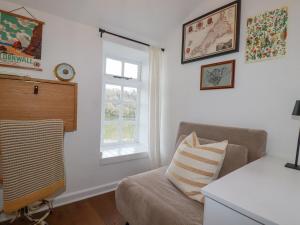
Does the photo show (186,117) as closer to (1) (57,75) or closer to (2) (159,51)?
(2) (159,51)

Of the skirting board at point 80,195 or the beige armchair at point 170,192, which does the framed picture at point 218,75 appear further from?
the skirting board at point 80,195

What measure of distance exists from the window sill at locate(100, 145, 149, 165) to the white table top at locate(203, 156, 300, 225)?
152 centimetres

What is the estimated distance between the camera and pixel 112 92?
8.31 feet

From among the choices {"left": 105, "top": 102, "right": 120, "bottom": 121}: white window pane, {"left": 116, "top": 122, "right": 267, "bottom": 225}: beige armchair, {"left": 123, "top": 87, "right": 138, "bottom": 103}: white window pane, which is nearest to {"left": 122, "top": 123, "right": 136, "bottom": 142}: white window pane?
{"left": 105, "top": 102, "right": 120, "bottom": 121}: white window pane

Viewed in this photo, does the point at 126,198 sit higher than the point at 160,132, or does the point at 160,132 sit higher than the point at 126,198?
the point at 160,132

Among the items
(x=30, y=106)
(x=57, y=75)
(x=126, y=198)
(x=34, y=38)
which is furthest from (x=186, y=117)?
(x=34, y=38)

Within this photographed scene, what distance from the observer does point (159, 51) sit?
2.43 metres

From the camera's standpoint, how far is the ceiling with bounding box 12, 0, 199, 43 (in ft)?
5.55

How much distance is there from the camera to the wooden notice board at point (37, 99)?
1475mm

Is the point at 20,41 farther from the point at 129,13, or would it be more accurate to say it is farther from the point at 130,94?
the point at 130,94

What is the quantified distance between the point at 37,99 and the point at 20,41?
1.84 ft

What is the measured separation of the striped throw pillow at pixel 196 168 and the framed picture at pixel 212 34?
1085mm

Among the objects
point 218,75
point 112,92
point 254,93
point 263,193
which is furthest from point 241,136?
point 112,92

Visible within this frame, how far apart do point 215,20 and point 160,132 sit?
161 cm
